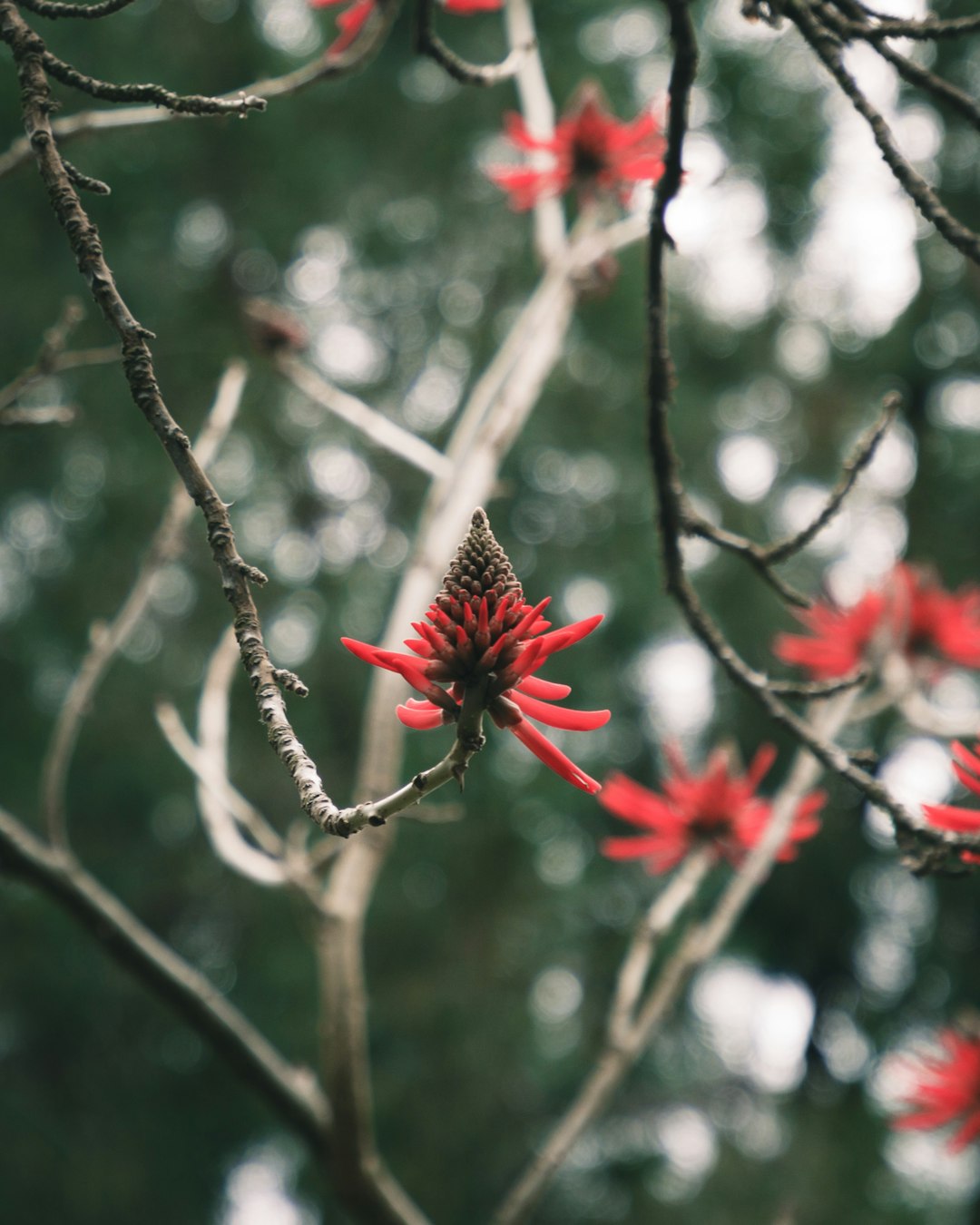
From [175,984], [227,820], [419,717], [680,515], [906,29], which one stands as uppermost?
[906,29]

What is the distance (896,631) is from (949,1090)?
0.57m

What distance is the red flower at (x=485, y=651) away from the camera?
447mm

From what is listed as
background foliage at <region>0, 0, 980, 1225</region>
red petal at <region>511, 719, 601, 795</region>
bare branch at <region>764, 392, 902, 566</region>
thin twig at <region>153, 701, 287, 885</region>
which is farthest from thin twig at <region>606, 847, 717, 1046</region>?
Result: background foliage at <region>0, 0, 980, 1225</region>

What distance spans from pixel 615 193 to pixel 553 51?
A: 254cm

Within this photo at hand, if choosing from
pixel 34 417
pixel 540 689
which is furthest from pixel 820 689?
pixel 34 417

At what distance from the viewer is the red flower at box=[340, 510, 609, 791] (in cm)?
45

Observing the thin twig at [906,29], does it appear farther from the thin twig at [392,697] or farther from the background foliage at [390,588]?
the background foliage at [390,588]

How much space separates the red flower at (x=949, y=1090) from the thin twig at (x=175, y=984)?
27.1 inches

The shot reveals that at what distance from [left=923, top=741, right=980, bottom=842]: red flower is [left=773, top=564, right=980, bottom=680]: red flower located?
27.6 inches

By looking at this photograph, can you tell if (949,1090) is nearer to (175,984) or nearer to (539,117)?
(175,984)

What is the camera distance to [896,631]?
1.31 meters

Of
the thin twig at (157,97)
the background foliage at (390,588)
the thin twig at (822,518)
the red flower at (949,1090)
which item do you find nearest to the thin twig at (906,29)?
the thin twig at (822,518)

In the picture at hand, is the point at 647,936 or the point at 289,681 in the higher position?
the point at 289,681

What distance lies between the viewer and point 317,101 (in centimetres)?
390
